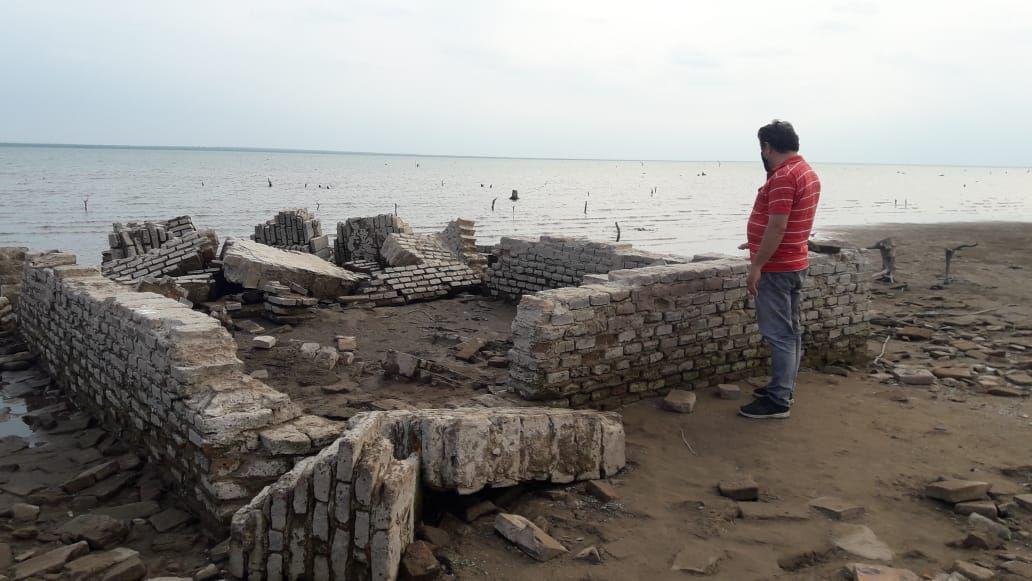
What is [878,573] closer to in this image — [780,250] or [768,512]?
[768,512]

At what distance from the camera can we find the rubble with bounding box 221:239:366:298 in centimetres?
919

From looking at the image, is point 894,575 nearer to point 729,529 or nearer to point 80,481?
point 729,529

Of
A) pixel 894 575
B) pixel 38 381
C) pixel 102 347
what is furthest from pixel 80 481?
pixel 894 575

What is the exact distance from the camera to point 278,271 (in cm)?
930

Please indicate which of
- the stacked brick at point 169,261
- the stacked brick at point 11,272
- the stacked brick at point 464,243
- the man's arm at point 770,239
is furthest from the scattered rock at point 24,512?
the stacked brick at point 464,243

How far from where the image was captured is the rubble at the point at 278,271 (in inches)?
362

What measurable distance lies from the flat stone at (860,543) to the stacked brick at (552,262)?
459 centimetres

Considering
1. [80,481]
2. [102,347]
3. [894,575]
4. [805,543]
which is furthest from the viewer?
[102,347]

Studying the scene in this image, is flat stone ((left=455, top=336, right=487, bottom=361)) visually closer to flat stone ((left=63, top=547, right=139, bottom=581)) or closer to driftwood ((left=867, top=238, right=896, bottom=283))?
flat stone ((left=63, top=547, right=139, bottom=581))

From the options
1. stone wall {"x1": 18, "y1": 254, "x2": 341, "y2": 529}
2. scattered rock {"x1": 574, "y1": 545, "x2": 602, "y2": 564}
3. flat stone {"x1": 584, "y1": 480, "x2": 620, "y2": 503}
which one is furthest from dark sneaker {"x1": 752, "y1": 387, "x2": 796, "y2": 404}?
stone wall {"x1": 18, "y1": 254, "x2": 341, "y2": 529}

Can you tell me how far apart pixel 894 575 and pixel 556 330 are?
2.63 metres

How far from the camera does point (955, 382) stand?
6527 millimetres

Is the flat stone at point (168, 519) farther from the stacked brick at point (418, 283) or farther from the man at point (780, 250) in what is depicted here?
the stacked brick at point (418, 283)

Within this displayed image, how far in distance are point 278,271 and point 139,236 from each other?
3663 mm
